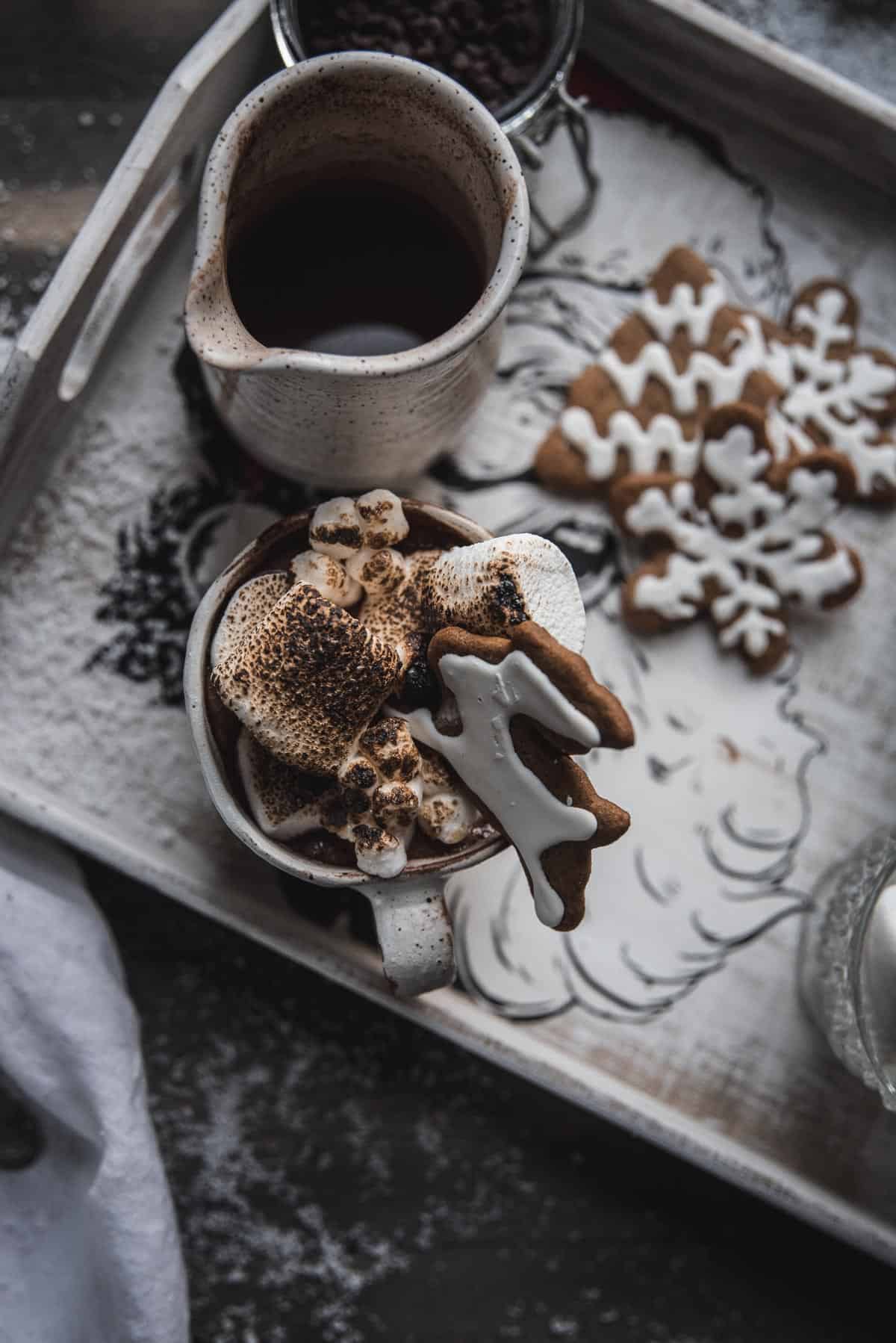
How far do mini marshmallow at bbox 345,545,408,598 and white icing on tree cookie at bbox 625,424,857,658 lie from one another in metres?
0.20

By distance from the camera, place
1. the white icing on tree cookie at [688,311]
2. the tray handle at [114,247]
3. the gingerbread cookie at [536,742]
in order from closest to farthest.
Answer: the gingerbread cookie at [536,742] → the tray handle at [114,247] → the white icing on tree cookie at [688,311]

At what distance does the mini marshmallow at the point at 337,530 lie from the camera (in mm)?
565

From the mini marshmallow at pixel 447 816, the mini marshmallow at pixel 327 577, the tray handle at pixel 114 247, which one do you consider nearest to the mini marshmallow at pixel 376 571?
the mini marshmallow at pixel 327 577

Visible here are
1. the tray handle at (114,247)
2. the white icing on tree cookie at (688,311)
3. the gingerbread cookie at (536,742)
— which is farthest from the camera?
the white icing on tree cookie at (688,311)

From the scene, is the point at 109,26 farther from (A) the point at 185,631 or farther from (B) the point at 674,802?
(B) the point at 674,802

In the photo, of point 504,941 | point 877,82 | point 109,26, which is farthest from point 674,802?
point 109,26

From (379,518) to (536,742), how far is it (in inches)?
5.5

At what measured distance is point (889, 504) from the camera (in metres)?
0.75

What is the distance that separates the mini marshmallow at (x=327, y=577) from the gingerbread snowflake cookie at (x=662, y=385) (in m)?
0.20

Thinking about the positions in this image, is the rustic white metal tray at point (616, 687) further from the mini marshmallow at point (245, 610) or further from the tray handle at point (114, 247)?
the mini marshmallow at point (245, 610)

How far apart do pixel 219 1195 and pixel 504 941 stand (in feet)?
1.01

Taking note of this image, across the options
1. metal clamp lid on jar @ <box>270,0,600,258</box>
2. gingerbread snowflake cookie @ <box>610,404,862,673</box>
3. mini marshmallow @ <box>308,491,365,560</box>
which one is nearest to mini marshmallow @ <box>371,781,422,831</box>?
mini marshmallow @ <box>308,491,365,560</box>

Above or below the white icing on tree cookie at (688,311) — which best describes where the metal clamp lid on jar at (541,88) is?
above

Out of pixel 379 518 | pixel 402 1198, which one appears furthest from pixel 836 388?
pixel 402 1198
